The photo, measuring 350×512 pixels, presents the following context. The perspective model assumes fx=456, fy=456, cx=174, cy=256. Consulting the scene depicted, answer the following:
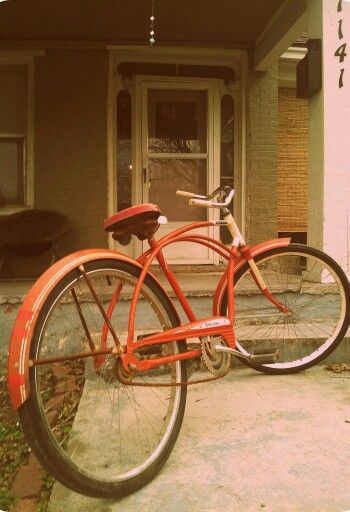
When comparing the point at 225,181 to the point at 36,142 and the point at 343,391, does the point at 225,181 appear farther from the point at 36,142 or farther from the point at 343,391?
the point at 343,391

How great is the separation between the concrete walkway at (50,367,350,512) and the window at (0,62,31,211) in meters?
4.00

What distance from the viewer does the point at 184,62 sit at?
5676 mm

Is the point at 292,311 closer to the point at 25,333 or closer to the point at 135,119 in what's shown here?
the point at 25,333

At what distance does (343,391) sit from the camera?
261cm

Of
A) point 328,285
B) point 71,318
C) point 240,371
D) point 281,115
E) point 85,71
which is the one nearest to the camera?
point 71,318

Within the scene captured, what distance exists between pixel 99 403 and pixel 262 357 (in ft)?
2.98

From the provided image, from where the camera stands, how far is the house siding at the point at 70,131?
5.57 metres

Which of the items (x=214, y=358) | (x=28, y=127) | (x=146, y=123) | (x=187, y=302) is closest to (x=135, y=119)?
(x=146, y=123)

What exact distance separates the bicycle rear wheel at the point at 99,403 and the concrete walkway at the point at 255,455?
12cm

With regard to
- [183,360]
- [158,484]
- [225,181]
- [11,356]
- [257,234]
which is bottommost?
[158,484]

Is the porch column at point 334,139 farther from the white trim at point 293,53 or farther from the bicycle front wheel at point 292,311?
the white trim at point 293,53

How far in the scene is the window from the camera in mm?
5672

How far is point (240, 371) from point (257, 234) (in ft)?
10.3

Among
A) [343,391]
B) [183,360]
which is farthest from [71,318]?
[343,391]
